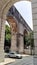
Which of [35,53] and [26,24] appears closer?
[35,53]

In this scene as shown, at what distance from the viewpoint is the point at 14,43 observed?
2233cm

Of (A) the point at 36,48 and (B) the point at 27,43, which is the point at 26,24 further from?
(A) the point at 36,48

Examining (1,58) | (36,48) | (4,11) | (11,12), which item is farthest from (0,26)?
(11,12)

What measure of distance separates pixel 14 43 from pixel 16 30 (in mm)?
2000

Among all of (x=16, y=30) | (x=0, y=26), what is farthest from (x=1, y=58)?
(x=16, y=30)

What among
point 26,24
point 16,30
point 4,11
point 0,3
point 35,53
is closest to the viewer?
point 35,53

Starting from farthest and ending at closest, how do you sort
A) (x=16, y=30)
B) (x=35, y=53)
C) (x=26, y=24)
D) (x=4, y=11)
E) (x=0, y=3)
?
1. (x=26, y=24)
2. (x=16, y=30)
3. (x=4, y=11)
4. (x=0, y=3)
5. (x=35, y=53)

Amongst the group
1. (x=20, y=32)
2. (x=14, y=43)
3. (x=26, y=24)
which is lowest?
(x=14, y=43)

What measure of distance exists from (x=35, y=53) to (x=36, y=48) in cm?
10

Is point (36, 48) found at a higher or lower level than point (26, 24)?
lower

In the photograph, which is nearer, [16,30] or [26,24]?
[16,30]

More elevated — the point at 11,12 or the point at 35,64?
the point at 11,12

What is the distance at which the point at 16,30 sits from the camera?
23.3 m

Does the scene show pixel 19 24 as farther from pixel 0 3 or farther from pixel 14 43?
pixel 0 3
